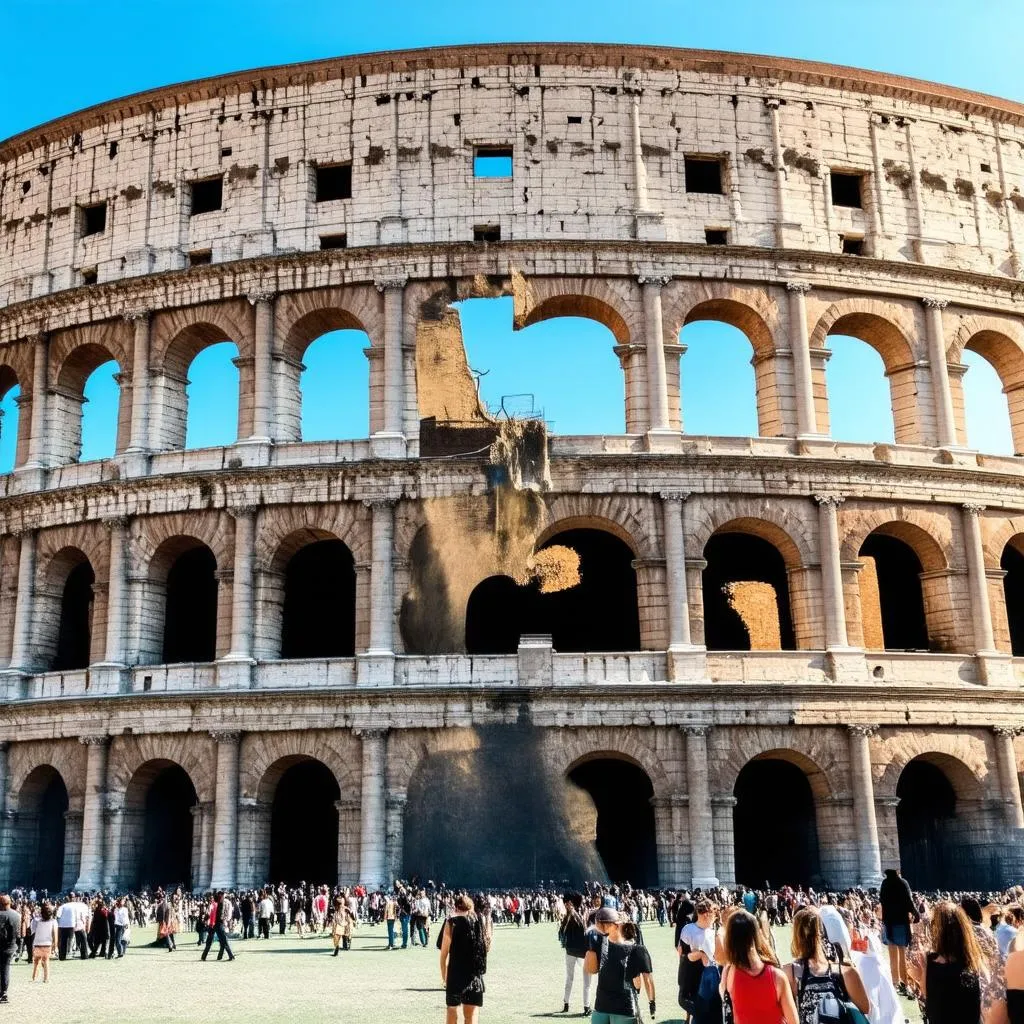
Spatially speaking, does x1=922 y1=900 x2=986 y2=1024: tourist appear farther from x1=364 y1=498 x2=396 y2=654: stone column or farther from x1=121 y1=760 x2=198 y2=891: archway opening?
x1=121 y1=760 x2=198 y2=891: archway opening

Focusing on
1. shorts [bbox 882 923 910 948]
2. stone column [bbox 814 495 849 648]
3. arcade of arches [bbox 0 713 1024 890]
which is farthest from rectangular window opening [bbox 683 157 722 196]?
shorts [bbox 882 923 910 948]

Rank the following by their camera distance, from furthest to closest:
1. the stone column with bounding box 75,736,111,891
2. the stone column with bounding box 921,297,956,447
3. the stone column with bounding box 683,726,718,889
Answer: the stone column with bounding box 921,297,956,447 → the stone column with bounding box 75,736,111,891 → the stone column with bounding box 683,726,718,889

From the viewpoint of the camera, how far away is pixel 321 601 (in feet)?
90.8

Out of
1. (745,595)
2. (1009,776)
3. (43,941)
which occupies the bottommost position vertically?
(43,941)

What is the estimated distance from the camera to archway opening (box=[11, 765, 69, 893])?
85.4ft

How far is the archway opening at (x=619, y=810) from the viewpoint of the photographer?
1003 inches

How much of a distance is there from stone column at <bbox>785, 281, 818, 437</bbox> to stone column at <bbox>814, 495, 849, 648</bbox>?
1.66 meters

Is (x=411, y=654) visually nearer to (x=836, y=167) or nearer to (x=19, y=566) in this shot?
(x=19, y=566)

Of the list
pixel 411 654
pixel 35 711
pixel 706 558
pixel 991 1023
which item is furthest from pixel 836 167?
pixel 991 1023

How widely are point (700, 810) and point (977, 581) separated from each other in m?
7.65

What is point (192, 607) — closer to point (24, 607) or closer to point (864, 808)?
point (24, 607)

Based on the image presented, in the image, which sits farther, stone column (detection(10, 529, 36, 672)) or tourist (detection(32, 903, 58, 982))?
stone column (detection(10, 529, 36, 672))

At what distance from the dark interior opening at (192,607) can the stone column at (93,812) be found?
9.35 ft

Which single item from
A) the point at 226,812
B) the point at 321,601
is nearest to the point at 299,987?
the point at 226,812
